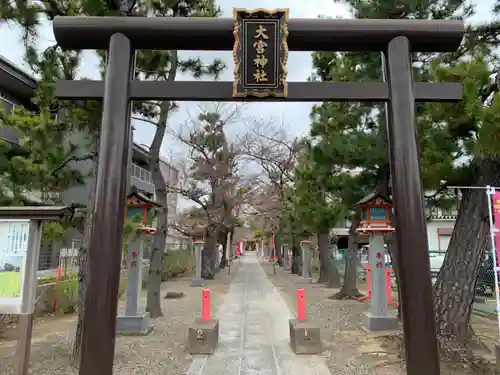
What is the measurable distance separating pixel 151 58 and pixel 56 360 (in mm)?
7046

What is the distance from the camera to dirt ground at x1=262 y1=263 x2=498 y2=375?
6281 mm

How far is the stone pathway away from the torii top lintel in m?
4.80

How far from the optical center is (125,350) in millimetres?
7516

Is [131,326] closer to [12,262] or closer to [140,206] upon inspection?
[140,206]

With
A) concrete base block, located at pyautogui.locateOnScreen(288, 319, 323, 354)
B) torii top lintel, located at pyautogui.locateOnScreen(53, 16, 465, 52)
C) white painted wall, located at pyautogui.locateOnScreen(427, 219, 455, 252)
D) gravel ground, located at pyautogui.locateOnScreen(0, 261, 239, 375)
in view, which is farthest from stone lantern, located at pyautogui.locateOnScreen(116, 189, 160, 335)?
white painted wall, located at pyautogui.locateOnScreen(427, 219, 455, 252)

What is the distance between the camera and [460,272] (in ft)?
21.9

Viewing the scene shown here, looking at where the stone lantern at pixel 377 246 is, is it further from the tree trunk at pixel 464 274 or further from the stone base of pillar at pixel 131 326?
the stone base of pillar at pixel 131 326

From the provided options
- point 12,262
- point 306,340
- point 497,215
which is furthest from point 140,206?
point 497,215

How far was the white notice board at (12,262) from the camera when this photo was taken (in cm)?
491

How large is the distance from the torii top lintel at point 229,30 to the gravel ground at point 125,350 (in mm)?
4880

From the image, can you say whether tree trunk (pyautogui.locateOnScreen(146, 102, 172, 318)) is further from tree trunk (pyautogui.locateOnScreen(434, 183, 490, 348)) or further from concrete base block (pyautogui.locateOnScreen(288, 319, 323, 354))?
tree trunk (pyautogui.locateOnScreen(434, 183, 490, 348))

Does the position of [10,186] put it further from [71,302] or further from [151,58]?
[71,302]

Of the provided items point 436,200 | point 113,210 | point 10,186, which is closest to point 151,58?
point 10,186

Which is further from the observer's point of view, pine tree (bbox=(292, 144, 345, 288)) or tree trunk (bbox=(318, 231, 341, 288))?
tree trunk (bbox=(318, 231, 341, 288))
